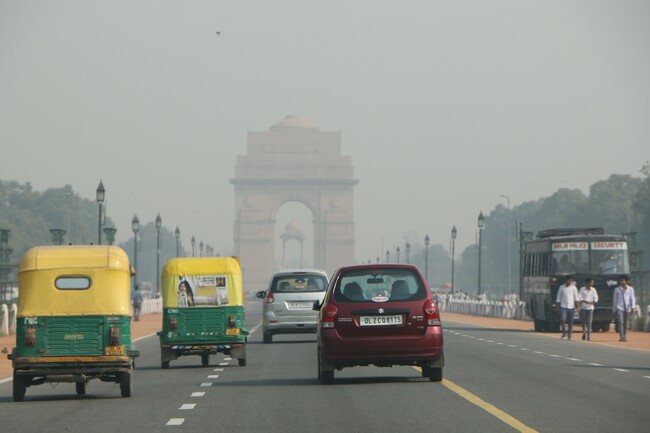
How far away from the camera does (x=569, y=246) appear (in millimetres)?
40844

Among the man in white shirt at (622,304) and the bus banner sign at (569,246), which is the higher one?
the bus banner sign at (569,246)

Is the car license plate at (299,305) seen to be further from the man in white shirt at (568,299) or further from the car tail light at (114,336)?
the car tail light at (114,336)

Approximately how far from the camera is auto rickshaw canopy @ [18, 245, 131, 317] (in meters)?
16.6

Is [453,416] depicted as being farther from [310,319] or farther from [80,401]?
[310,319]

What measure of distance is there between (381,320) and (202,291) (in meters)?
6.06

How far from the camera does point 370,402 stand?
15266mm

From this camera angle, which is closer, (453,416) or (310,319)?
(453,416)

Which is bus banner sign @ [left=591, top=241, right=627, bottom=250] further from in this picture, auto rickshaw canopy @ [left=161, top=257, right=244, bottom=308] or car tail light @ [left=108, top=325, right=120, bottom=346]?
car tail light @ [left=108, top=325, right=120, bottom=346]

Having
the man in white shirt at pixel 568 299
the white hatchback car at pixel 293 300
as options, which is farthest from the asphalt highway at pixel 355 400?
the man in white shirt at pixel 568 299

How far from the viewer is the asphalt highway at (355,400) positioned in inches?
517

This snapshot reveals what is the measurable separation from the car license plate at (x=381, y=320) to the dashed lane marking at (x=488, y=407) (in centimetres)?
104

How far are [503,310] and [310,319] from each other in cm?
3430

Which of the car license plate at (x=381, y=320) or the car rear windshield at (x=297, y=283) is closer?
the car license plate at (x=381, y=320)

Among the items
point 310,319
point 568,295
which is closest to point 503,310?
point 568,295
